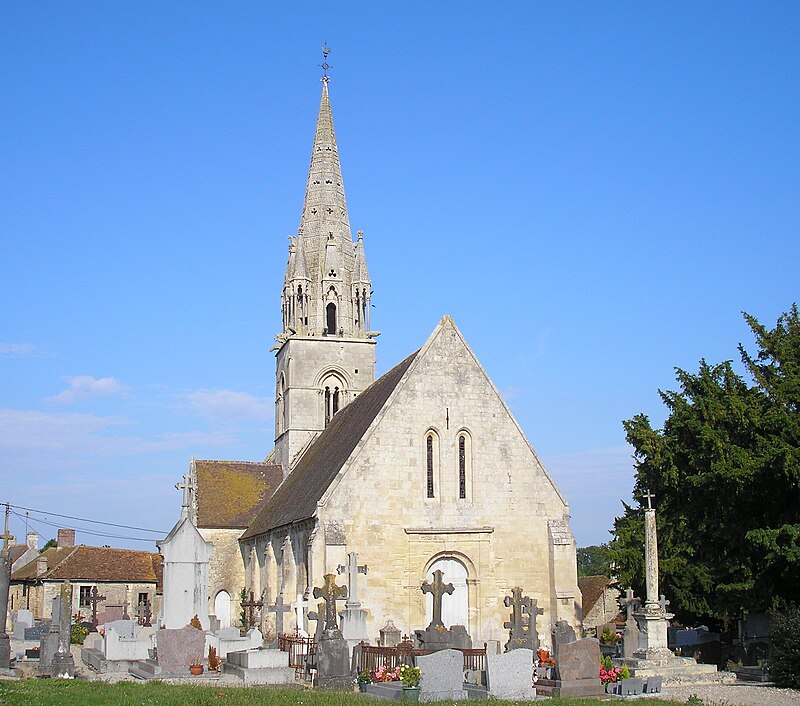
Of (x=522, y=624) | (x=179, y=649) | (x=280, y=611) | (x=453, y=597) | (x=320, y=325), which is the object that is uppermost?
(x=320, y=325)

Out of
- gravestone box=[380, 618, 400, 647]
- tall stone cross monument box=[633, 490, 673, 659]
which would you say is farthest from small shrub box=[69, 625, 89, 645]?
tall stone cross monument box=[633, 490, 673, 659]

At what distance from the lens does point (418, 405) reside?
31312 mm

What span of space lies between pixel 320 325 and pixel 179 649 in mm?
26101

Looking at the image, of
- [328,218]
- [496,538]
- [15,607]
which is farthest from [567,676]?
[15,607]

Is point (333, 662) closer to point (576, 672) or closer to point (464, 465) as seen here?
point (576, 672)

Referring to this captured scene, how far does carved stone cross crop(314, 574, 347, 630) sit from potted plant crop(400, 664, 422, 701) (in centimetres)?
387

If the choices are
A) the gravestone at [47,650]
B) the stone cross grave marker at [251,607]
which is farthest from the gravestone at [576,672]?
the stone cross grave marker at [251,607]

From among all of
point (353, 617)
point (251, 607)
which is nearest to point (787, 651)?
point (353, 617)

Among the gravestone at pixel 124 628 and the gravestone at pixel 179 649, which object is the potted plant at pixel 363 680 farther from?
the gravestone at pixel 124 628

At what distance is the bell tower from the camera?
4634cm

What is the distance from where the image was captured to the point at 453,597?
1196 inches

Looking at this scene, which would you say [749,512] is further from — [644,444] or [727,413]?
[644,444]

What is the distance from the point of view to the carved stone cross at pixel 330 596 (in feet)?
73.1

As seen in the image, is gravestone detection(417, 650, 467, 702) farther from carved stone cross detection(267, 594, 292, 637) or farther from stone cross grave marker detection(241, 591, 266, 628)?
stone cross grave marker detection(241, 591, 266, 628)
